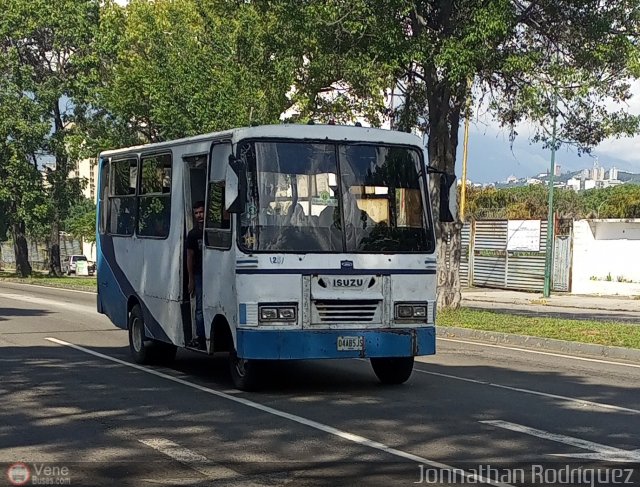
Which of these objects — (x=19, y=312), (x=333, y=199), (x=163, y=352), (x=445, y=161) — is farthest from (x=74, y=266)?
Result: (x=333, y=199)

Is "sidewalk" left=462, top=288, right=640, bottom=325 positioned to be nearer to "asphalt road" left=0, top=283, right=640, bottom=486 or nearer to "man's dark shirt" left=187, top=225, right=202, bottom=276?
"asphalt road" left=0, top=283, right=640, bottom=486

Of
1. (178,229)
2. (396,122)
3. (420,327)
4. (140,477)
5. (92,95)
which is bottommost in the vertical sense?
(140,477)

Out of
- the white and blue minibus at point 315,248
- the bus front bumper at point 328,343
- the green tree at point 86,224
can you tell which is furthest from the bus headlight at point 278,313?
the green tree at point 86,224

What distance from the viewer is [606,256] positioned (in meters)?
41.3

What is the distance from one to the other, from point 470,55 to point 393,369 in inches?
380

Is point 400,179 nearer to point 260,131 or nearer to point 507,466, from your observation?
point 260,131

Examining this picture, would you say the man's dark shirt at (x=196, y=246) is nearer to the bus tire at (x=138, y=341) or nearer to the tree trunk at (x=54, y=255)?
the bus tire at (x=138, y=341)

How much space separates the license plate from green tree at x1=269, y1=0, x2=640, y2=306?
10.2 m

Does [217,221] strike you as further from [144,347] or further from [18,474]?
[18,474]

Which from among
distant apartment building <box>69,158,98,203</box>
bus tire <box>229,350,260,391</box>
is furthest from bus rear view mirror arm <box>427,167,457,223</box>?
distant apartment building <box>69,158,98,203</box>

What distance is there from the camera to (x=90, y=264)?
73.1 metres

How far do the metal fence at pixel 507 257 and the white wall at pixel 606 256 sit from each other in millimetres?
571

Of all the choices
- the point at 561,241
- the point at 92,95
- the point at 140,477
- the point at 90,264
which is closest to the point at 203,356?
the point at 140,477

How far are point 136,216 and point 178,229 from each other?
1.79 m
